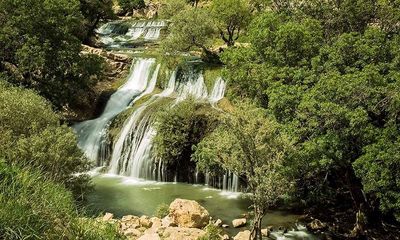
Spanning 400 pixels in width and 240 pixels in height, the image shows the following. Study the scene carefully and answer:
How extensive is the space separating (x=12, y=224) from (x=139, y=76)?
34559 mm

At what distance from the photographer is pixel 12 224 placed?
833cm

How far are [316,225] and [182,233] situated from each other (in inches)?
301

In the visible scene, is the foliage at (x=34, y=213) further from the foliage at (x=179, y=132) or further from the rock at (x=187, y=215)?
the foliage at (x=179, y=132)

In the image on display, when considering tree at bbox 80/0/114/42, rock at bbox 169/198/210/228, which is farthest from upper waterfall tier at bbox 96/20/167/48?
rock at bbox 169/198/210/228

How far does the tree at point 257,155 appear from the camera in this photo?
59.7 ft

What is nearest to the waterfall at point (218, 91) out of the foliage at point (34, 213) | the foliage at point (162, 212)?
the foliage at point (162, 212)

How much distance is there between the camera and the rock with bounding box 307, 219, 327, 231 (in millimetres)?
21906

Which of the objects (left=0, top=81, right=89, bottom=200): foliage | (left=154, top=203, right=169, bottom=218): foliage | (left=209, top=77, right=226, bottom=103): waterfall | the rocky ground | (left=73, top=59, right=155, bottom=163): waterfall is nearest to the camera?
the rocky ground

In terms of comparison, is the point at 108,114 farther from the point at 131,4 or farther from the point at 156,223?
the point at 131,4

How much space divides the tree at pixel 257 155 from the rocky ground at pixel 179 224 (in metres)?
2.63

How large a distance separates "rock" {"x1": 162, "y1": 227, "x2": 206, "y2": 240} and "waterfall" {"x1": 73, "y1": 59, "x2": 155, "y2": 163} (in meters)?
15.6

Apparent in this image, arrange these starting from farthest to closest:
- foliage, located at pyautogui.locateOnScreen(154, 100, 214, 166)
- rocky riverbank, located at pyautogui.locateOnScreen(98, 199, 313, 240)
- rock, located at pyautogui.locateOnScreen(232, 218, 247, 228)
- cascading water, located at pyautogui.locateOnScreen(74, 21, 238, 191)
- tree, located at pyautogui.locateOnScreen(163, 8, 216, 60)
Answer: tree, located at pyautogui.locateOnScreen(163, 8, 216, 60)
cascading water, located at pyautogui.locateOnScreen(74, 21, 238, 191)
foliage, located at pyautogui.locateOnScreen(154, 100, 214, 166)
rock, located at pyautogui.locateOnScreen(232, 218, 247, 228)
rocky riverbank, located at pyautogui.locateOnScreen(98, 199, 313, 240)

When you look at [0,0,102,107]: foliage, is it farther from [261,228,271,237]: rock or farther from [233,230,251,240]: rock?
[261,228,271,237]: rock

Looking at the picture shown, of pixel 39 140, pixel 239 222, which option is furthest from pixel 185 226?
pixel 39 140
